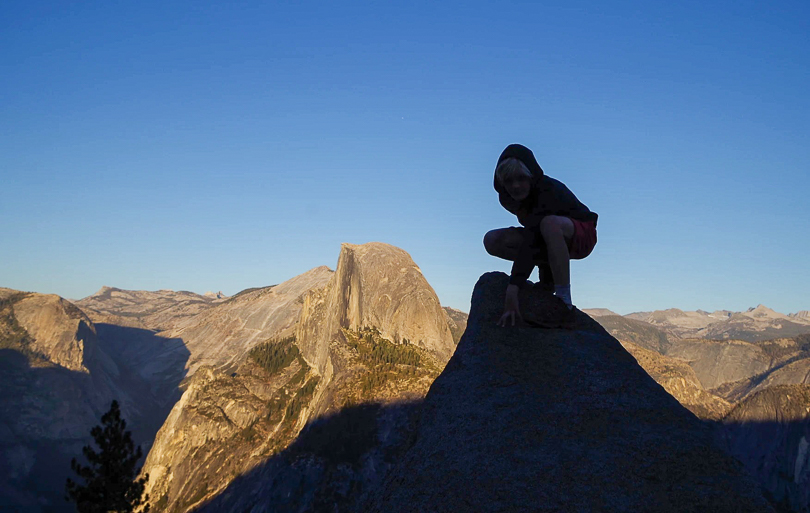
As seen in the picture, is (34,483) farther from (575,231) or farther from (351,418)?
(575,231)

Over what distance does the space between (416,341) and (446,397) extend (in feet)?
385

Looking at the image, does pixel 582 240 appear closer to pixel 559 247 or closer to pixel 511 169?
pixel 559 247

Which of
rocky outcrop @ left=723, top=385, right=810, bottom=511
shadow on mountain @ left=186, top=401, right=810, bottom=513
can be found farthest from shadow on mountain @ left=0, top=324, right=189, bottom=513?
rocky outcrop @ left=723, top=385, right=810, bottom=511

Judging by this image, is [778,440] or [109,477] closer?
[109,477]

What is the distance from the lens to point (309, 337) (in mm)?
154125

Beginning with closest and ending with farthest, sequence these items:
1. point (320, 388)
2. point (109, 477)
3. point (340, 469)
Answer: point (109, 477) < point (340, 469) < point (320, 388)

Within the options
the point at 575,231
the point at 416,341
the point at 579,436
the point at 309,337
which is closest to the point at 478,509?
the point at 579,436

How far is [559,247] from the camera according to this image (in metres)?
6.88

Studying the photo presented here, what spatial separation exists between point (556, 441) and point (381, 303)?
125629mm

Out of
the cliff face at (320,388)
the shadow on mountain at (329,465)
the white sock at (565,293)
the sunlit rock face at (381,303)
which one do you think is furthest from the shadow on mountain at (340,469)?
the white sock at (565,293)

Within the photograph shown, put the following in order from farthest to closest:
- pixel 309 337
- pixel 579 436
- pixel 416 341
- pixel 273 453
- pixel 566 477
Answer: pixel 309 337 < pixel 416 341 < pixel 273 453 < pixel 579 436 < pixel 566 477

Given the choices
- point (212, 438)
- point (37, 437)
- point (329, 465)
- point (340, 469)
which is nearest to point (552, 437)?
point (340, 469)

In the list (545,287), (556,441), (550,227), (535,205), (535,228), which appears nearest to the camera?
(556,441)

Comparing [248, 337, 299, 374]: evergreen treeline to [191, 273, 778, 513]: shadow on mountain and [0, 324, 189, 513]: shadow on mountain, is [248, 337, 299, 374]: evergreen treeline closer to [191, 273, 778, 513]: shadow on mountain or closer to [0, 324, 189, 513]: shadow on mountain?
[0, 324, 189, 513]: shadow on mountain
